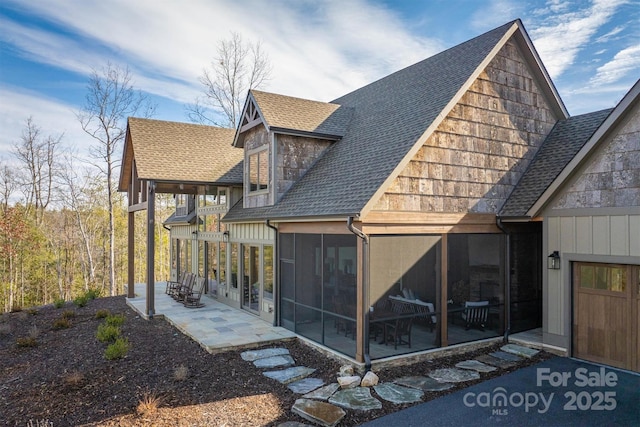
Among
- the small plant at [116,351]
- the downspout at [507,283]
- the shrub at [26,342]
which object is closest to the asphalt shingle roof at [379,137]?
the downspout at [507,283]

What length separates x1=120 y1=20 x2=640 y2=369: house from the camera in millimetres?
7656

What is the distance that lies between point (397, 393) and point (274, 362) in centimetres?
256

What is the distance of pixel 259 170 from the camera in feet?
36.9

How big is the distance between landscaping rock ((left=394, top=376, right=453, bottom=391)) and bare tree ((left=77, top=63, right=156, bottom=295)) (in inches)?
785

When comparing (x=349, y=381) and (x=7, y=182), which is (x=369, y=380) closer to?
(x=349, y=381)

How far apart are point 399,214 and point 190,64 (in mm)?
19570

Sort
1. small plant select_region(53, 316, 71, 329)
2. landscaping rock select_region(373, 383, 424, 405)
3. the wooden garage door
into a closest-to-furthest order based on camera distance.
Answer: landscaping rock select_region(373, 383, 424, 405), the wooden garage door, small plant select_region(53, 316, 71, 329)

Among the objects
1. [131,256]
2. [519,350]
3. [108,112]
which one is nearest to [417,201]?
[519,350]

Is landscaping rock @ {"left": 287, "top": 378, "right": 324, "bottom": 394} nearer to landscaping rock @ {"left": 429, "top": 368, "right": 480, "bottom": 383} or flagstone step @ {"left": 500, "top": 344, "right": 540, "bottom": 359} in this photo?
landscaping rock @ {"left": 429, "top": 368, "right": 480, "bottom": 383}

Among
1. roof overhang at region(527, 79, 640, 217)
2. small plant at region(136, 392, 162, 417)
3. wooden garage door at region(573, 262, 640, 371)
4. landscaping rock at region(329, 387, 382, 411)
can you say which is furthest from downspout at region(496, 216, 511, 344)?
small plant at region(136, 392, 162, 417)

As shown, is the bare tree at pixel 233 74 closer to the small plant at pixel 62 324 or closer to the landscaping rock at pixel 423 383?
the small plant at pixel 62 324

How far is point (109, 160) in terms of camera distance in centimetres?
2239

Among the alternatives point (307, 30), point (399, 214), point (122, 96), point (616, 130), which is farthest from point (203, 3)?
point (122, 96)

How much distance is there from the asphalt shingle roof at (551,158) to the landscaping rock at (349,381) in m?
4.99
